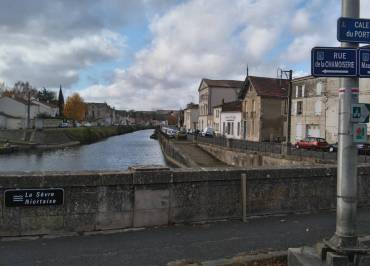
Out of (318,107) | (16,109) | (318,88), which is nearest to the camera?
(318,107)

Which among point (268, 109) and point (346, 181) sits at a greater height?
point (268, 109)

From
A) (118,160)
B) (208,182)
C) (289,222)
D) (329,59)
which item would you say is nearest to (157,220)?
(208,182)

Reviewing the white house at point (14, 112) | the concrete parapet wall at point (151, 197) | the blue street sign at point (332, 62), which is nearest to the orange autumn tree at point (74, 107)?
the white house at point (14, 112)

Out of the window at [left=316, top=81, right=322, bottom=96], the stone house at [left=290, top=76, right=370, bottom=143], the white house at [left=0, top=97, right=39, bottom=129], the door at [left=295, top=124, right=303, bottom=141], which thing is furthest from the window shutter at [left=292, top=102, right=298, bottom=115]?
the white house at [left=0, top=97, right=39, bottom=129]

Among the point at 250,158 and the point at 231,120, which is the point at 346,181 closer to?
the point at 250,158

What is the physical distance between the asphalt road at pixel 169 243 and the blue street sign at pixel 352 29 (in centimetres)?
294

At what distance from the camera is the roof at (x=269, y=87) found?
60.4 meters

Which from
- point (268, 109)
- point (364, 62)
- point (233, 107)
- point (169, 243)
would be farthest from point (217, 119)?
point (364, 62)

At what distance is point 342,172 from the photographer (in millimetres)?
5008

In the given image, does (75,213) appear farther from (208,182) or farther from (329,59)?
(329,59)

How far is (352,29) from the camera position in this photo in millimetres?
5051

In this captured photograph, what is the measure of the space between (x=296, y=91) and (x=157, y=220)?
4904 cm

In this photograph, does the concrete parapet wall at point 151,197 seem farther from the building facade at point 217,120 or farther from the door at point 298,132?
the building facade at point 217,120

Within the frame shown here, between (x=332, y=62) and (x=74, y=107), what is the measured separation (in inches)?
5545
